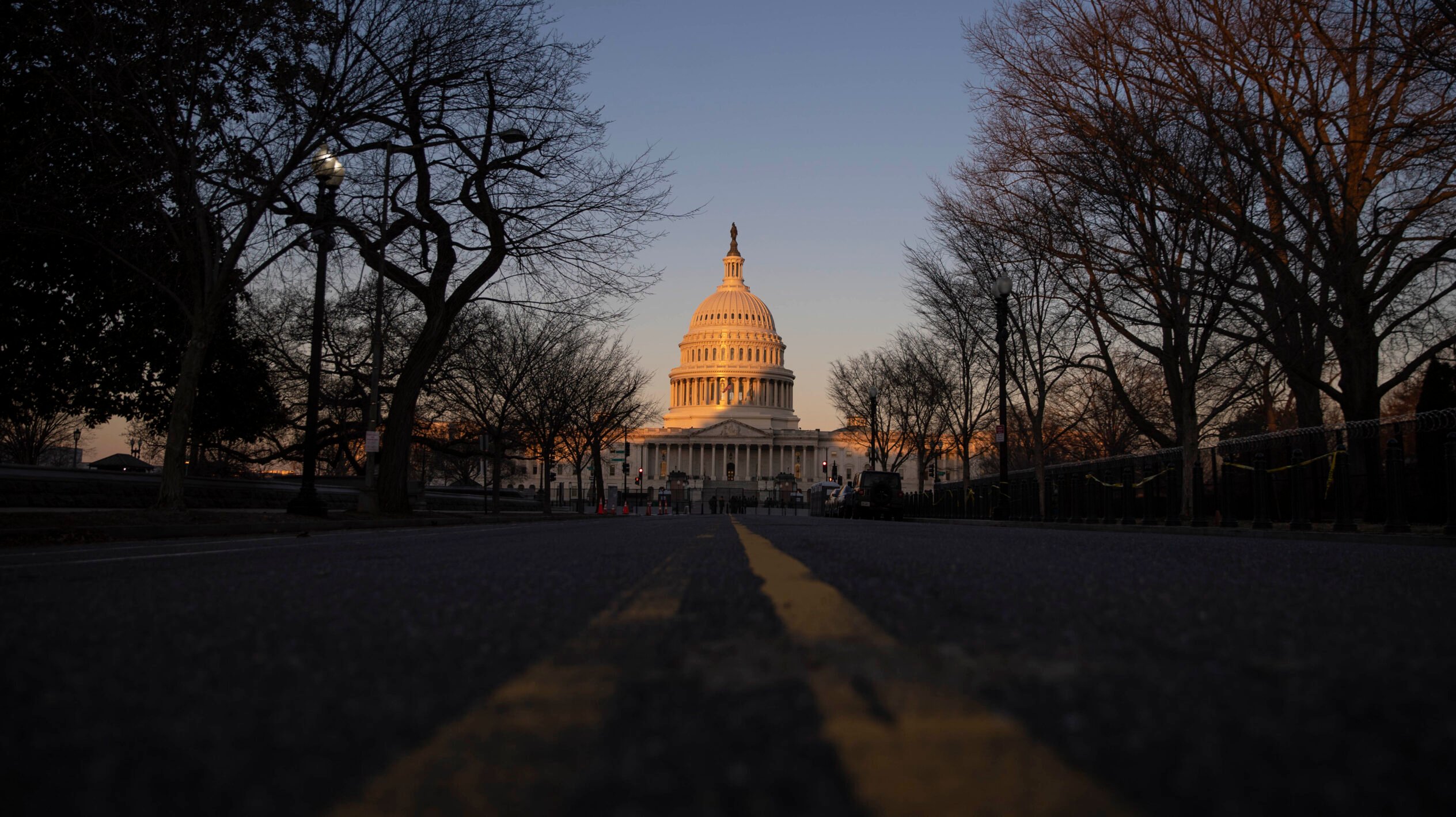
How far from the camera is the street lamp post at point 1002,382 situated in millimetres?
26984

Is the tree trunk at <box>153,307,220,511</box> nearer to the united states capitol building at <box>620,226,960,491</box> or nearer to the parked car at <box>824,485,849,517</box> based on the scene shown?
the parked car at <box>824,485,849,517</box>

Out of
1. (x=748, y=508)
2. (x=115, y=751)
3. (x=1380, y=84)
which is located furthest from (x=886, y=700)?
(x=748, y=508)

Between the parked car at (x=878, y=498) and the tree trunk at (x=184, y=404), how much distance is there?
3273cm

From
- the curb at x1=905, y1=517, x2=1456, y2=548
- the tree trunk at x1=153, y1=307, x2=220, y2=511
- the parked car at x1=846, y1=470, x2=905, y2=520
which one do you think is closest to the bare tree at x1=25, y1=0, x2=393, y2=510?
the tree trunk at x1=153, y1=307, x2=220, y2=511

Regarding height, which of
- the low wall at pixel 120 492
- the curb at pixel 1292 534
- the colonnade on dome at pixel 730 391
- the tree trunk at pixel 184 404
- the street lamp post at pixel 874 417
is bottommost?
the curb at pixel 1292 534

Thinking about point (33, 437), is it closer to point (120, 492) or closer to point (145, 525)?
point (120, 492)

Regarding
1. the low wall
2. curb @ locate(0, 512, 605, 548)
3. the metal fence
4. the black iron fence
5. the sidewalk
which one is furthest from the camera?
the metal fence

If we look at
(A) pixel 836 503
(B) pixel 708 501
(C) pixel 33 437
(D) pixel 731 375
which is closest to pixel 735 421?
(D) pixel 731 375

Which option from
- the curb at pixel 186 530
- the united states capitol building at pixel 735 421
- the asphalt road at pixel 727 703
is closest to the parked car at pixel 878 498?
the curb at pixel 186 530

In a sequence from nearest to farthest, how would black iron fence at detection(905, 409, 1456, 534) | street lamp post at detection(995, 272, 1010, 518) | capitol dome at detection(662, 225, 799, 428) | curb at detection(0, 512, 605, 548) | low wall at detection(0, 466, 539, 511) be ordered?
1. curb at detection(0, 512, 605, 548)
2. black iron fence at detection(905, 409, 1456, 534)
3. low wall at detection(0, 466, 539, 511)
4. street lamp post at detection(995, 272, 1010, 518)
5. capitol dome at detection(662, 225, 799, 428)

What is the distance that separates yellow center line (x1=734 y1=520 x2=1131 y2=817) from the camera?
1.02 meters

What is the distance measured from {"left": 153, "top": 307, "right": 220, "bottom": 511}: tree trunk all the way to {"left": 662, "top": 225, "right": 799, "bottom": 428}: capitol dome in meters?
130

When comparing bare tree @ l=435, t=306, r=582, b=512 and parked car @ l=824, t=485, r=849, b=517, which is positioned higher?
bare tree @ l=435, t=306, r=582, b=512

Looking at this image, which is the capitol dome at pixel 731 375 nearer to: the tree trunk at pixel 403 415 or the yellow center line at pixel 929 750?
the tree trunk at pixel 403 415
